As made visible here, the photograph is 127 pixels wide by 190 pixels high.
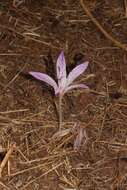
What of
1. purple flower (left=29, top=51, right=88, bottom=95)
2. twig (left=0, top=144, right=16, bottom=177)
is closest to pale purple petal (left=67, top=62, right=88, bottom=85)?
purple flower (left=29, top=51, right=88, bottom=95)

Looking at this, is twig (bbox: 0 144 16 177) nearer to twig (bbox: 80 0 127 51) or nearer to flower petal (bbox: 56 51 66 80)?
flower petal (bbox: 56 51 66 80)

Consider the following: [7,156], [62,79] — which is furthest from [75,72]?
[7,156]

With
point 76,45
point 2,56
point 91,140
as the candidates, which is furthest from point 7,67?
point 91,140

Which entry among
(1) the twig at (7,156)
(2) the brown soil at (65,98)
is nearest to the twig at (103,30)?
(2) the brown soil at (65,98)

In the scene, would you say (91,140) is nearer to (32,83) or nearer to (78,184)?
(78,184)

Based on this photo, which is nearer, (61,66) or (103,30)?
(61,66)

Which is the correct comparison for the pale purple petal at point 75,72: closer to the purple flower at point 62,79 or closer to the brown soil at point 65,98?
the purple flower at point 62,79

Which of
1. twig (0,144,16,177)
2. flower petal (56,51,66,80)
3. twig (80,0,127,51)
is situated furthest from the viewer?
twig (80,0,127,51)

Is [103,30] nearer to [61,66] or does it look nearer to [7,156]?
[61,66]
